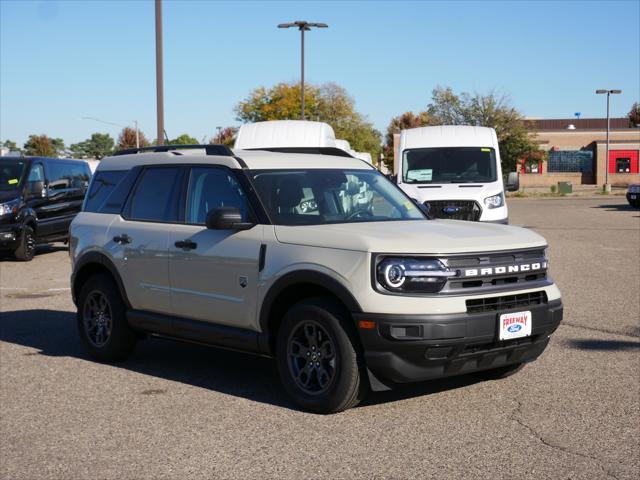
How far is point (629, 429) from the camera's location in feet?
19.6

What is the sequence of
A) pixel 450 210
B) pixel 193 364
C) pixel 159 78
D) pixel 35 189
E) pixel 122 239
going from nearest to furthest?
pixel 122 239 → pixel 193 364 → pixel 450 210 → pixel 35 189 → pixel 159 78

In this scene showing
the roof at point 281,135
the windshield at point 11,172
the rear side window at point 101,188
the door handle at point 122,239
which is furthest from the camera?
the roof at point 281,135

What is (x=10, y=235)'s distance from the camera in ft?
59.3

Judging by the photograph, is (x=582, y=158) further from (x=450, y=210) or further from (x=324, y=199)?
(x=324, y=199)

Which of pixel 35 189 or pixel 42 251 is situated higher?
pixel 35 189

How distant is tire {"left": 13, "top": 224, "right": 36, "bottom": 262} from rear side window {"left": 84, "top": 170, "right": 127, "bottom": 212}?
32.7 feet

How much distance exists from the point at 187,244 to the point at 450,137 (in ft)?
38.8

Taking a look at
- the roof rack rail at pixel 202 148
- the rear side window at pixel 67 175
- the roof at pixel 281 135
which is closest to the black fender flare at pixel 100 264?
the roof rack rail at pixel 202 148

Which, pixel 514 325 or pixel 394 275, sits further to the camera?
pixel 514 325

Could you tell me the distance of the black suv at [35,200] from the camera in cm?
1828

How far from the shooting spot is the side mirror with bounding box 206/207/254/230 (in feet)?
22.7

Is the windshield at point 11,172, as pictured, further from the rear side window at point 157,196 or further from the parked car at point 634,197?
the parked car at point 634,197

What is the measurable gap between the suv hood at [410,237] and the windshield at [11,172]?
13.5 metres

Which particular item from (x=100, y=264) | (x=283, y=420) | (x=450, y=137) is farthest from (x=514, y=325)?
(x=450, y=137)
